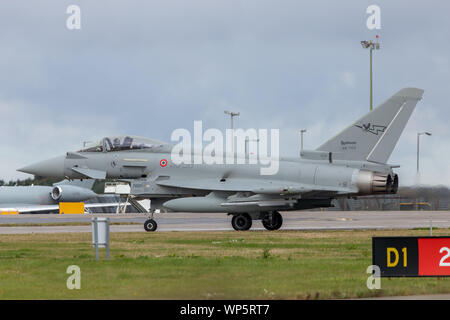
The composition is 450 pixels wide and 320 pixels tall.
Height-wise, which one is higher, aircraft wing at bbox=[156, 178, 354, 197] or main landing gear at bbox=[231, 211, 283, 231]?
aircraft wing at bbox=[156, 178, 354, 197]

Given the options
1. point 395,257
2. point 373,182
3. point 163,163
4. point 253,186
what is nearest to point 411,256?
point 395,257

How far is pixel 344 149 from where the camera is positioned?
2753 centimetres

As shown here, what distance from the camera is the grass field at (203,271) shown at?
11188 mm

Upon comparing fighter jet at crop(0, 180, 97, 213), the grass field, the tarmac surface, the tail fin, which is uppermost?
the tail fin

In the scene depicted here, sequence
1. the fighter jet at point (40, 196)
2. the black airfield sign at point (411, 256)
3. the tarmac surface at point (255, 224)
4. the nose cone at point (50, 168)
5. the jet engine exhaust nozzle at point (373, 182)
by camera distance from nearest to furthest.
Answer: the black airfield sign at point (411, 256) < the jet engine exhaust nozzle at point (373, 182) < the nose cone at point (50, 168) < the tarmac surface at point (255, 224) < the fighter jet at point (40, 196)

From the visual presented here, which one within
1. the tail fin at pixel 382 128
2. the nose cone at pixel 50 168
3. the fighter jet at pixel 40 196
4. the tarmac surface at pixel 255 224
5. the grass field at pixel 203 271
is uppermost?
the tail fin at pixel 382 128

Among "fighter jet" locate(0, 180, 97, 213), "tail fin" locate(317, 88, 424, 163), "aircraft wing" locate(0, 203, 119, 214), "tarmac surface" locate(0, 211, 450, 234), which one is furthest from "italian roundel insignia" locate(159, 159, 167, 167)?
"fighter jet" locate(0, 180, 97, 213)

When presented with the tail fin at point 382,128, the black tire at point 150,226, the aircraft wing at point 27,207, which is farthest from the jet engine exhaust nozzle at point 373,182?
the aircraft wing at point 27,207

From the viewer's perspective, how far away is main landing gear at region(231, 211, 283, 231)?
94.9 ft

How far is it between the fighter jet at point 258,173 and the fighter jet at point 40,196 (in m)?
44.0

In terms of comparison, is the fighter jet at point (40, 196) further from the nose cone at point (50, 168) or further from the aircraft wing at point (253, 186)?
the aircraft wing at point (253, 186)

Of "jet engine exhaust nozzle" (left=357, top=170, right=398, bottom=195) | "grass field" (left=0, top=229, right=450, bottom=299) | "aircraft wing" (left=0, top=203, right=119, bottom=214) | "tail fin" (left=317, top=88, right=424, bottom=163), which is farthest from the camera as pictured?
"aircraft wing" (left=0, top=203, right=119, bottom=214)

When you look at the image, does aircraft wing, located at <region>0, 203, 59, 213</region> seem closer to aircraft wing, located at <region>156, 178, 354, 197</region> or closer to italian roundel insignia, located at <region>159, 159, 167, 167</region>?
italian roundel insignia, located at <region>159, 159, 167, 167</region>
